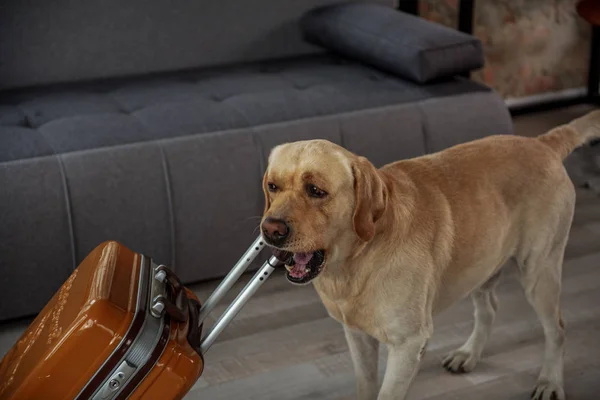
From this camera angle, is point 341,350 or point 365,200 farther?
point 341,350

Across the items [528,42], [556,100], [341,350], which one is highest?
[528,42]

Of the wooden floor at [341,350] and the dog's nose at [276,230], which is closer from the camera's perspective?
the dog's nose at [276,230]

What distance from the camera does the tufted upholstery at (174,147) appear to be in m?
2.34

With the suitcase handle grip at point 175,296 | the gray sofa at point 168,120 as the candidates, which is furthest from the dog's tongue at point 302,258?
the gray sofa at point 168,120

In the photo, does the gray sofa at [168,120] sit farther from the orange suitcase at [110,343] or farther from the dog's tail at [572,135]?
the dog's tail at [572,135]

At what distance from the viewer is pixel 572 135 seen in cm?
200

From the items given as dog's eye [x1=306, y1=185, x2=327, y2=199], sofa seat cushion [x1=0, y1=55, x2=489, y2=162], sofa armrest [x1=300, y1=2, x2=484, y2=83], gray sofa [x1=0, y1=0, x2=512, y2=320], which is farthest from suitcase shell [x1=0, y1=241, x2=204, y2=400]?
sofa armrest [x1=300, y1=2, x2=484, y2=83]

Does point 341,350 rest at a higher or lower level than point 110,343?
lower

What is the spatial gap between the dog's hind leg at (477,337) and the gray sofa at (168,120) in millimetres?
719

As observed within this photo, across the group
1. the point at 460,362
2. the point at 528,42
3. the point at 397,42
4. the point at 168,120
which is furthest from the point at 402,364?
the point at 528,42

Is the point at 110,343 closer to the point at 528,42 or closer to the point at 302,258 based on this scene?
the point at 302,258

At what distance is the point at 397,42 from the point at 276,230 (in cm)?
159

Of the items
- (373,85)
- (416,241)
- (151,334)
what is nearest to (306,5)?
(373,85)

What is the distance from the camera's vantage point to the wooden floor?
212cm
